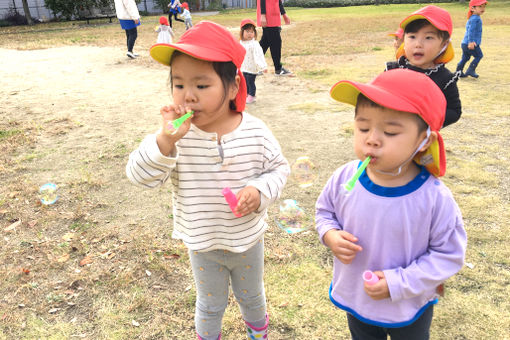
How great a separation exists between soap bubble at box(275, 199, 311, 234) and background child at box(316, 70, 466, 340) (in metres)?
1.28

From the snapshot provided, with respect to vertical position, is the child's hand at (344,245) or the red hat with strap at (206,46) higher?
the red hat with strap at (206,46)

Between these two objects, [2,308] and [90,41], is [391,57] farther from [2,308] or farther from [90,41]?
[90,41]

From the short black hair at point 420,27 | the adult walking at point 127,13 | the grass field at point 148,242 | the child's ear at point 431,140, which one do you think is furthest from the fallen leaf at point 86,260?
the adult walking at point 127,13

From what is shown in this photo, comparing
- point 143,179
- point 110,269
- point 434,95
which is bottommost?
point 110,269

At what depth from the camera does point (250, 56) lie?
6.74 metres

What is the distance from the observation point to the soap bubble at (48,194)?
12.7 feet

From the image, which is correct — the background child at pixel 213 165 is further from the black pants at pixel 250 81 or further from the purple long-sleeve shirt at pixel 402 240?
→ the black pants at pixel 250 81

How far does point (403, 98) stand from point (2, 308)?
9.18 feet

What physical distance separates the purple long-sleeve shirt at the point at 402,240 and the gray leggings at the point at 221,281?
1.67ft

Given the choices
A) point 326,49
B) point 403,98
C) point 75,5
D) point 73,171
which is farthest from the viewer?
point 75,5

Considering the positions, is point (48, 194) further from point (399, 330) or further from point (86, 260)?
point (399, 330)

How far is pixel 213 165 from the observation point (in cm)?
180

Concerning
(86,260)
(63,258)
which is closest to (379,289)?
(86,260)

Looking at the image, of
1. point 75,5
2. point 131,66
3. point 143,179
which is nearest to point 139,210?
point 143,179
